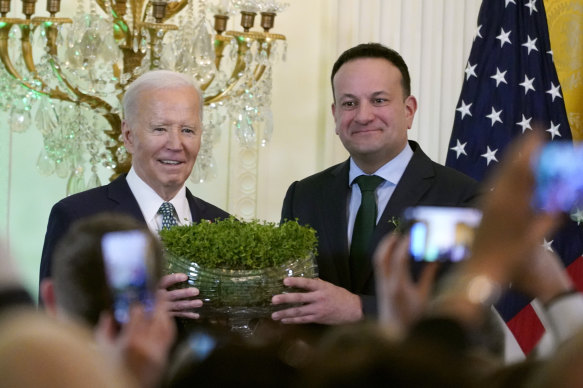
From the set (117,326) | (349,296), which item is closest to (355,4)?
(349,296)

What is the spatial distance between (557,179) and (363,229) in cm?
193

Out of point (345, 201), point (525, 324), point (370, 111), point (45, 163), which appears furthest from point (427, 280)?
point (525, 324)

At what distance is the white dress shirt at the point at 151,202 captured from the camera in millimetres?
2572

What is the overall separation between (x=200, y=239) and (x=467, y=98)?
2.81m

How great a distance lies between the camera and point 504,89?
4.45 m

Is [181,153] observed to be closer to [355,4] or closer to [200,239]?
[200,239]

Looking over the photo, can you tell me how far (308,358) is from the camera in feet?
2.06

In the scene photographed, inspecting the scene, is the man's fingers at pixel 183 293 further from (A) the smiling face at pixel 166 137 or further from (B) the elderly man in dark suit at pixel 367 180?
(A) the smiling face at pixel 166 137

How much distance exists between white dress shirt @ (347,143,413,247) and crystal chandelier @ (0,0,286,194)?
105 cm

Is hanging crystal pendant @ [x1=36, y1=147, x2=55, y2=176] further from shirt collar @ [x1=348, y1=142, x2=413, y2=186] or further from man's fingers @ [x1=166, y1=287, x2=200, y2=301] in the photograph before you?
man's fingers @ [x1=166, y1=287, x2=200, y2=301]

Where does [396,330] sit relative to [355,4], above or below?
below

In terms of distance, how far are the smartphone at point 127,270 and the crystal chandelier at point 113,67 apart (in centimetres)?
286

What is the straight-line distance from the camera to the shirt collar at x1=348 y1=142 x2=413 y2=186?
2.76m

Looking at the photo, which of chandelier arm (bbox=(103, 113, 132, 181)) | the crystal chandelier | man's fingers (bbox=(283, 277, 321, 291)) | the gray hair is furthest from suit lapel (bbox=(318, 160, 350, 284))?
chandelier arm (bbox=(103, 113, 132, 181))
